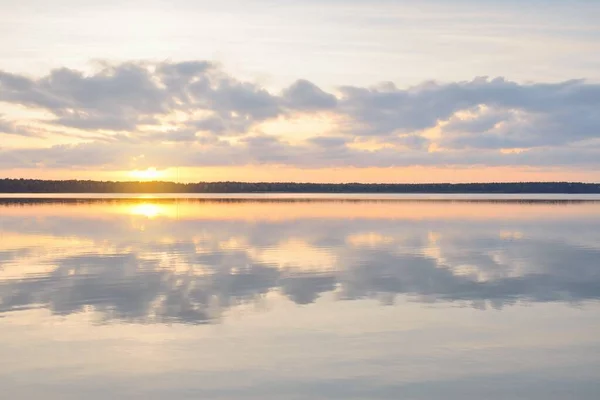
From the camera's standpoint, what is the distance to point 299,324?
41.9ft

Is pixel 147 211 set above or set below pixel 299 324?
below

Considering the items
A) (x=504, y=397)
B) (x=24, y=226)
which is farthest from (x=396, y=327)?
(x=24, y=226)

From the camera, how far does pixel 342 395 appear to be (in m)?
8.88

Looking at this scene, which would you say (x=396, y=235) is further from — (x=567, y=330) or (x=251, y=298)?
(x=567, y=330)

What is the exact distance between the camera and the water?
30.8 feet

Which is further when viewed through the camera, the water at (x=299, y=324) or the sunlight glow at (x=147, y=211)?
the sunlight glow at (x=147, y=211)

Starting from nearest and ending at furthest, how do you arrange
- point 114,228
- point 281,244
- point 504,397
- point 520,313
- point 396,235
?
point 504,397, point 520,313, point 281,244, point 396,235, point 114,228

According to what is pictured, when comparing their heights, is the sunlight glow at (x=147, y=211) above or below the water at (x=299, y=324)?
below

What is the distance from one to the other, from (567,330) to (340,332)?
391cm

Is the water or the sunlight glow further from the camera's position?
the sunlight glow

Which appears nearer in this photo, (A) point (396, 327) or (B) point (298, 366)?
(B) point (298, 366)

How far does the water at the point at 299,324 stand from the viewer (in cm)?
938

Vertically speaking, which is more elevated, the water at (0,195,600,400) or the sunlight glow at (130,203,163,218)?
the water at (0,195,600,400)

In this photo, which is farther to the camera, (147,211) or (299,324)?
(147,211)
